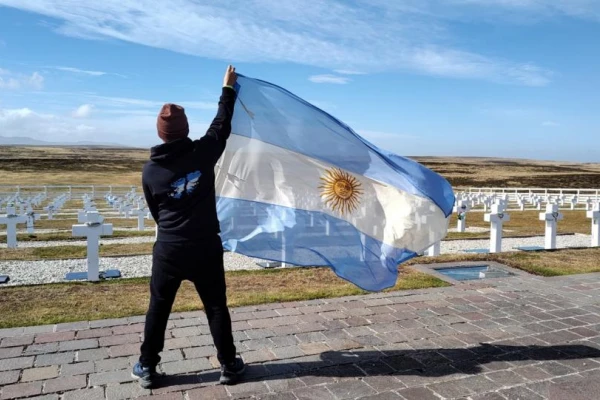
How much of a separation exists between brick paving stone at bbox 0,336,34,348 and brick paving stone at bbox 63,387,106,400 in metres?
1.42

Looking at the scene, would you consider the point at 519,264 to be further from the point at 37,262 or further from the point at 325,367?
the point at 37,262

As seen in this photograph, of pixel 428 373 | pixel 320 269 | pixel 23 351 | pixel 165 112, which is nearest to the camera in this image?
pixel 165 112

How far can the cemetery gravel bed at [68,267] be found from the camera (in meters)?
9.23

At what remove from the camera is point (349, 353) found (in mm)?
5082

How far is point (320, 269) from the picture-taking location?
367 inches

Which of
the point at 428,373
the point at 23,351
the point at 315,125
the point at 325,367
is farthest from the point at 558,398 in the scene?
the point at 23,351

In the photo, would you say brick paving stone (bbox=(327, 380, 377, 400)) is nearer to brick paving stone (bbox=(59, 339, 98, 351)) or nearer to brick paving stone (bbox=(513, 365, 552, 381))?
brick paving stone (bbox=(513, 365, 552, 381))

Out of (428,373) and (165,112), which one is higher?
(165,112)

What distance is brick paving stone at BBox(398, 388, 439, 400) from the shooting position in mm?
4105

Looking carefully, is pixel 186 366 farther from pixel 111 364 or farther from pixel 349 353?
pixel 349 353

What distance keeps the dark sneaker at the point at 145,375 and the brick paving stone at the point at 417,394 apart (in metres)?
1.96

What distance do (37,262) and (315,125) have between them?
7.98 m

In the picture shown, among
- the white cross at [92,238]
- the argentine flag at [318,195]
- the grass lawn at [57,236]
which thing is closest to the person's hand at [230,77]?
the argentine flag at [318,195]

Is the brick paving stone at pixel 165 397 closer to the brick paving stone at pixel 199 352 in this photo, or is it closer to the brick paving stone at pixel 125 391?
the brick paving stone at pixel 125 391
